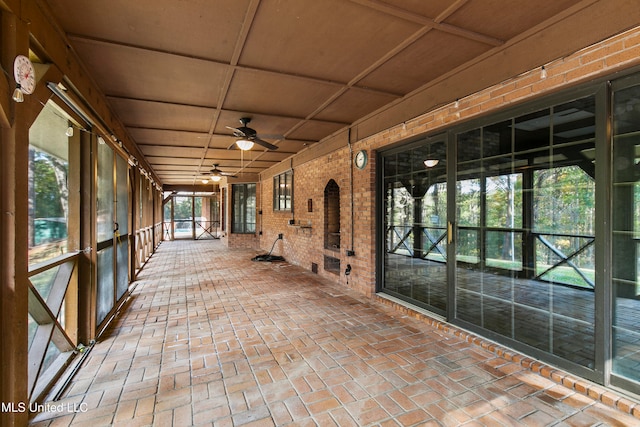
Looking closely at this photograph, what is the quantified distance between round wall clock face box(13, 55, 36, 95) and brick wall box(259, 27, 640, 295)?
3367 millimetres

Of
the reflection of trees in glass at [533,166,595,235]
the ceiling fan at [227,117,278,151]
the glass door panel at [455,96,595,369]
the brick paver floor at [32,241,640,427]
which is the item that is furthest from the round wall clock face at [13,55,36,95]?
the reflection of trees in glass at [533,166,595,235]

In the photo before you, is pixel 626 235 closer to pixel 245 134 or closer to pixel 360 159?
pixel 360 159

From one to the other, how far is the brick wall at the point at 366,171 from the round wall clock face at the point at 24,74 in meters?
3.37

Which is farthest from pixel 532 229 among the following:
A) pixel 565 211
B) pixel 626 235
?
pixel 626 235

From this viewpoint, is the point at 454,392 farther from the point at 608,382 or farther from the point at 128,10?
the point at 128,10

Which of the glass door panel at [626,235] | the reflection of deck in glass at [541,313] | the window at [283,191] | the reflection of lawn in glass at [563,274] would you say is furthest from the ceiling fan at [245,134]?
the glass door panel at [626,235]

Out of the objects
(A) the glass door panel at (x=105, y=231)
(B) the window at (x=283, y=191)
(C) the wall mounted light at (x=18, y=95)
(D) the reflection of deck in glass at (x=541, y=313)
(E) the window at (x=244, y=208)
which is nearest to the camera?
(C) the wall mounted light at (x=18, y=95)

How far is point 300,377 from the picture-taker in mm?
2277

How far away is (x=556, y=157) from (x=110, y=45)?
12.2 feet

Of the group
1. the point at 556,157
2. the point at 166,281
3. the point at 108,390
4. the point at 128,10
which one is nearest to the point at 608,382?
the point at 556,157

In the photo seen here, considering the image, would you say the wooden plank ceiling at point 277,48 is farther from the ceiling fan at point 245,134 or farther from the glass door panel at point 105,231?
the glass door panel at point 105,231

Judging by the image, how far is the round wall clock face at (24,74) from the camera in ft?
5.16

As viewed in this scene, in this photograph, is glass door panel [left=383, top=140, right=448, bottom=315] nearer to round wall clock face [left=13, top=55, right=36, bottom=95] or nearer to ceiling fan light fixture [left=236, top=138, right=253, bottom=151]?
ceiling fan light fixture [left=236, top=138, right=253, bottom=151]

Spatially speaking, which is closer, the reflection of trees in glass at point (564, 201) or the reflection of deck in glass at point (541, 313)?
the reflection of deck in glass at point (541, 313)
